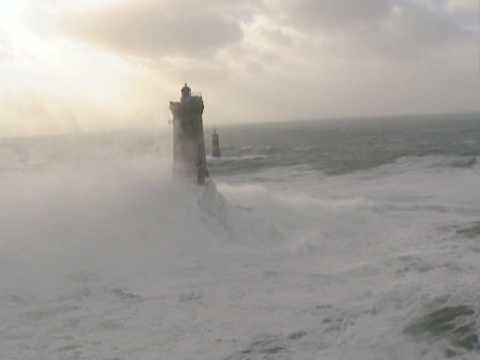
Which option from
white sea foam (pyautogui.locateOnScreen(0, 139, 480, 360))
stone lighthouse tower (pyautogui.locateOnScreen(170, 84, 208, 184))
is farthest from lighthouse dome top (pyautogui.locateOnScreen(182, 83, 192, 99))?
white sea foam (pyautogui.locateOnScreen(0, 139, 480, 360))

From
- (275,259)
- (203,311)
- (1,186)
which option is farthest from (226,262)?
(1,186)

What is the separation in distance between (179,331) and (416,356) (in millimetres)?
5345

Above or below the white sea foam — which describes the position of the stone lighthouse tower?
above

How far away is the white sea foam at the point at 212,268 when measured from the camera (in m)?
10.9

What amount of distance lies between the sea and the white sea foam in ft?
0.18

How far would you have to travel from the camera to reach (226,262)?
17188 mm

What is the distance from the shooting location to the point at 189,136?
885 inches

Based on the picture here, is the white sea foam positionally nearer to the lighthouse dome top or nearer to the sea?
the sea

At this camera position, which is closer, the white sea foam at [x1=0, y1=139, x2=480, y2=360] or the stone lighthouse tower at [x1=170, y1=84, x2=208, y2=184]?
the white sea foam at [x1=0, y1=139, x2=480, y2=360]

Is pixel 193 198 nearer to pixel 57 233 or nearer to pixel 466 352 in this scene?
pixel 57 233

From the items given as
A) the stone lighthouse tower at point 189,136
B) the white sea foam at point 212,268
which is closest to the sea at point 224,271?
the white sea foam at point 212,268

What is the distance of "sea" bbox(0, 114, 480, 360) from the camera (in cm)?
1076

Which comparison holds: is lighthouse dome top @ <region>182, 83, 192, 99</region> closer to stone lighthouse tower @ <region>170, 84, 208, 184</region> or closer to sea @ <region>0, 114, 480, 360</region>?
stone lighthouse tower @ <region>170, 84, 208, 184</region>

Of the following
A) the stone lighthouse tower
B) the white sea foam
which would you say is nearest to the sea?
the white sea foam
